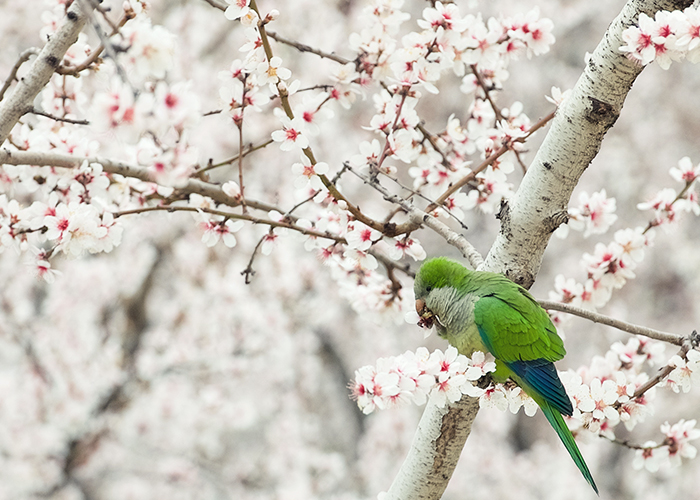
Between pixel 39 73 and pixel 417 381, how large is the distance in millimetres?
1238

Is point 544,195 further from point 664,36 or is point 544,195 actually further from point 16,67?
point 16,67

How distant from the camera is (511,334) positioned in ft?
5.42

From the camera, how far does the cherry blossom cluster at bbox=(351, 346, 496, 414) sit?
1409 millimetres

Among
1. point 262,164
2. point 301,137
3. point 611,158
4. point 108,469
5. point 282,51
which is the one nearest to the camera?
point 301,137

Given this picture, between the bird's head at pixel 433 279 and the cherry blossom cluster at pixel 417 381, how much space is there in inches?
14.6

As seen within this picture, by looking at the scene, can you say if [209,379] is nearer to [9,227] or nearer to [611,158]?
[9,227]

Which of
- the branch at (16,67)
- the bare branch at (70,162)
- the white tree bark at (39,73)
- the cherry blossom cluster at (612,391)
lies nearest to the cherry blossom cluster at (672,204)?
the cherry blossom cluster at (612,391)

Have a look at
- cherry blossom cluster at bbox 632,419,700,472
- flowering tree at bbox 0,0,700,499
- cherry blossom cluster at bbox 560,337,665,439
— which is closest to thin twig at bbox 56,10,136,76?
flowering tree at bbox 0,0,700,499

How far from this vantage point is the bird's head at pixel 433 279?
6.02ft

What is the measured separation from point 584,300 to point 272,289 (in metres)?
3.87

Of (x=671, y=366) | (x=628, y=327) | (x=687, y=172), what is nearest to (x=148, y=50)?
(x=628, y=327)

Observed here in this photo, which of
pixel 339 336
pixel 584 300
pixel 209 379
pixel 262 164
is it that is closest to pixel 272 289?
pixel 209 379

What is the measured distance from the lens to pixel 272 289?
18.7 ft

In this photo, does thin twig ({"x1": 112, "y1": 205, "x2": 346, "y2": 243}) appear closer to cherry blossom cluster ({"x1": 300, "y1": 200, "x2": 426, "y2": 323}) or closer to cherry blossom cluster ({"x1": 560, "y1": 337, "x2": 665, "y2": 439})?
cherry blossom cluster ({"x1": 300, "y1": 200, "x2": 426, "y2": 323})
